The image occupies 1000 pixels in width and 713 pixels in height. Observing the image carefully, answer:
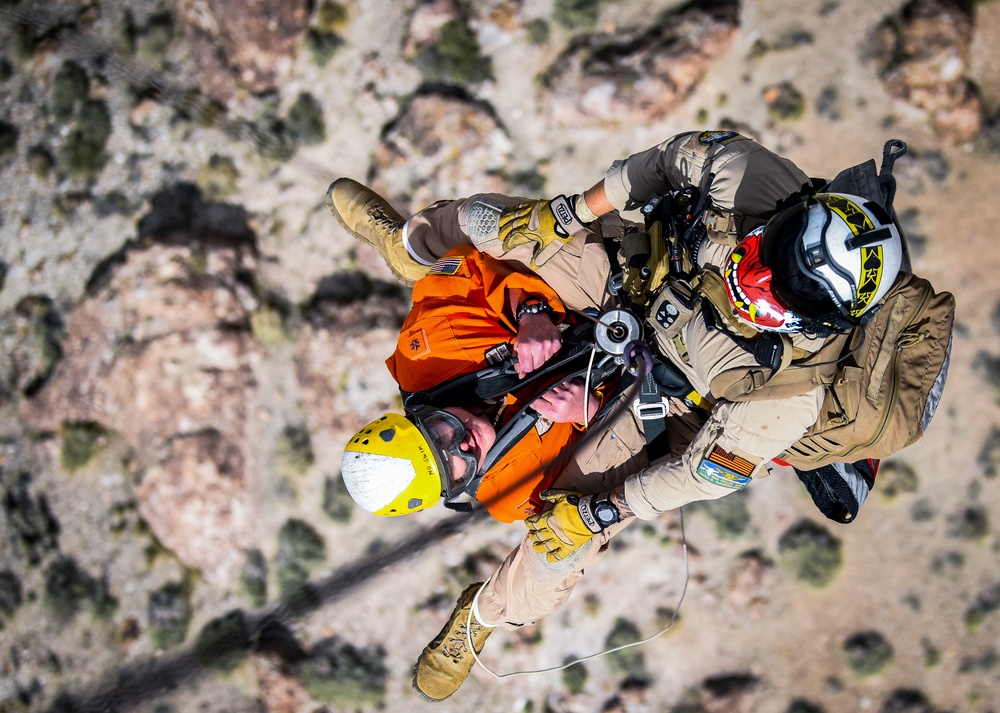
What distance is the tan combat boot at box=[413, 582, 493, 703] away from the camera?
217 inches

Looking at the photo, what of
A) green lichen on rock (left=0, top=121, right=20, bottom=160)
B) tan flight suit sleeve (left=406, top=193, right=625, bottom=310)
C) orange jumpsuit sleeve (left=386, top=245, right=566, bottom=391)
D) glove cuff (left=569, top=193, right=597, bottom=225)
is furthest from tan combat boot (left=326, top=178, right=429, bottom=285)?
green lichen on rock (left=0, top=121, right=20, bottom=160)

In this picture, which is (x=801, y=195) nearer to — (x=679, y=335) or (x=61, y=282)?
(x=679, y=335)

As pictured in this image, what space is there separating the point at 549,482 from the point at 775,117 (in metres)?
5.58

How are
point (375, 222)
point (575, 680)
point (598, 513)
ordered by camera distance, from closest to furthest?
point (598, 513), point (375, 222), point (575, 680)

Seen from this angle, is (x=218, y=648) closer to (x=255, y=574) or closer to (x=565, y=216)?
(x=255, y=574)

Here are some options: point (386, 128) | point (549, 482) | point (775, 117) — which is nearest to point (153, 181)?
point (386, 128)

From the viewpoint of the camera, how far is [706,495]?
4277 mm

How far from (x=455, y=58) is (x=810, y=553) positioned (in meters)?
7.47

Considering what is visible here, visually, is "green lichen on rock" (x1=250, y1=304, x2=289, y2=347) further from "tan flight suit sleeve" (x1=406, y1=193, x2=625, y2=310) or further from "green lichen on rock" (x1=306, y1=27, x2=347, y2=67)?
"tan flight suit sleeve" (x1=406, y1=193, x2=625, y2=310)

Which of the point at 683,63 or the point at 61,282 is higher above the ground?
the point at 61,282

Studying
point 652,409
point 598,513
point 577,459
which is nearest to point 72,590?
point 577,459

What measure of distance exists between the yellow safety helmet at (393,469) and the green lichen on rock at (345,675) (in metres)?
→ 4.86

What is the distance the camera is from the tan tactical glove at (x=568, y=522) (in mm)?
4492

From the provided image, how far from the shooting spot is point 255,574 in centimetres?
833
